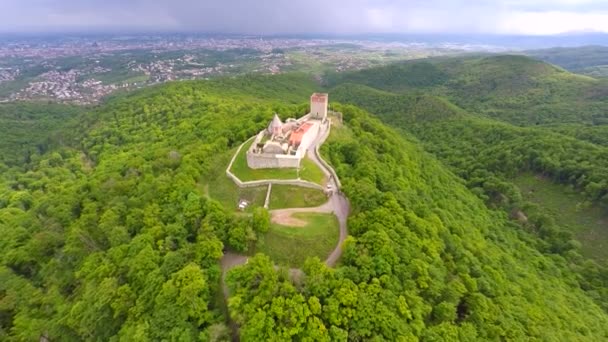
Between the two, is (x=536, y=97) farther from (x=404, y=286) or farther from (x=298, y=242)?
(x=298, y=242)

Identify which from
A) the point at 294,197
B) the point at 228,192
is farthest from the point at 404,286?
the point at 228,192

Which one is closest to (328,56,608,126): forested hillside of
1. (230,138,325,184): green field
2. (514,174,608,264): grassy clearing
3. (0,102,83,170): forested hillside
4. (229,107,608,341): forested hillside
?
(514,174,608,264): grassy clearing

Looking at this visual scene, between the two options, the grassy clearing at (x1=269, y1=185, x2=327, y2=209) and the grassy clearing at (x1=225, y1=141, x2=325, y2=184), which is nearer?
the grassy clearing at (x1=269, y1=185, x2=327, y2=209)

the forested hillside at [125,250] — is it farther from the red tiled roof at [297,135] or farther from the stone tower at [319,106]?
the red tiled roof at [297,135]

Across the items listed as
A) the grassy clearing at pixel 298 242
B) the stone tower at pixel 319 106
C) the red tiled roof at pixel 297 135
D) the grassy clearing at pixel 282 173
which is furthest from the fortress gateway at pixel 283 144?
the grassy clearing at pixel 298 242

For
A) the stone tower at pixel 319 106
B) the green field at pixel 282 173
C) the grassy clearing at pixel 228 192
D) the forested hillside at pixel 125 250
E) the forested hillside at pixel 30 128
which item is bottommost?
the forested hillside at pixel 30 128

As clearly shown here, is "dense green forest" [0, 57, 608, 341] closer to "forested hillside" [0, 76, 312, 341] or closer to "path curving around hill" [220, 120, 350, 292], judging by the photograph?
"forested hillside" [0, 76, 312, 341]

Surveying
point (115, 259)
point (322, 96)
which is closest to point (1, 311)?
point (115, 259)
